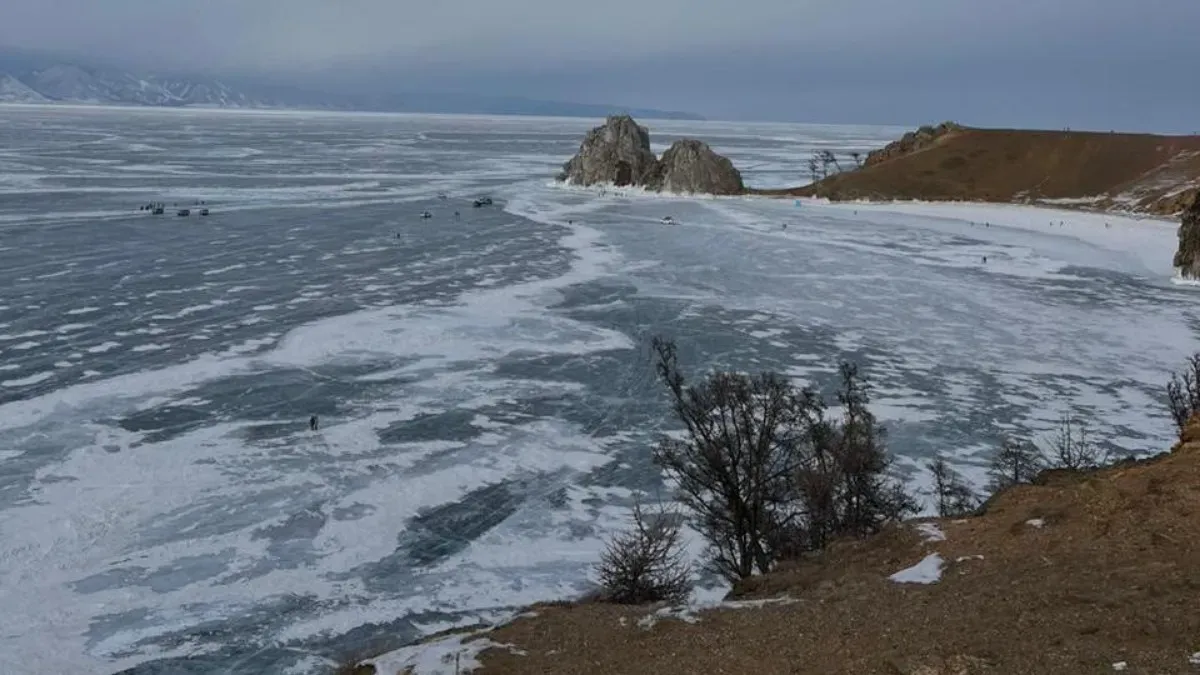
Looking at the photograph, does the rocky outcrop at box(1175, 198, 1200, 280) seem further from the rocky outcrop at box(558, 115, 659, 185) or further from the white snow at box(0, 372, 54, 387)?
the rocky outcrop at box(558, 115, 659, 185)

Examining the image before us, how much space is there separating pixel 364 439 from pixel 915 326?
22291 mm

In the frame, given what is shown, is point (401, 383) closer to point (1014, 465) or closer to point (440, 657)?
point (1014, 465)

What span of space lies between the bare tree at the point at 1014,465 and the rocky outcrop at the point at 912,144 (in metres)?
97.0

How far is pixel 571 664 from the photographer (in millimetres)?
11086

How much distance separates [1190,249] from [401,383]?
42582 mm

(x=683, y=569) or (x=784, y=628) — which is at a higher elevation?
(x=784, y=628)

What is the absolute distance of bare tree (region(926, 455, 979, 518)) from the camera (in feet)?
61.6

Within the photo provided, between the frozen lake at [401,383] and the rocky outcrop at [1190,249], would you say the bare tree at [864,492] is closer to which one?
the frozen lake at [401,383]

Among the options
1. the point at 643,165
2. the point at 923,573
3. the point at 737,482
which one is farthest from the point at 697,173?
the point at 923,573

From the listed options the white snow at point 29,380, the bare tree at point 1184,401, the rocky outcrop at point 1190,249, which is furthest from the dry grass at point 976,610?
the rocky outcrop at point 1190,249

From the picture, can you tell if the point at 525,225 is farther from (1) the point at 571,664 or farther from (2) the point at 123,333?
(1) the point at 571,664

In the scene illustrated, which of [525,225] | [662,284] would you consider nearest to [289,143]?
[525,225]

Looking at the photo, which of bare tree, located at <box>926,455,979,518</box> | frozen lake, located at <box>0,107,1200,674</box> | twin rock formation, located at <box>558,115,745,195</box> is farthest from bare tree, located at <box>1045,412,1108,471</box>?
twin rock formation, located at <box>558,115,745,195</box>

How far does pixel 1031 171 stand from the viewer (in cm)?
10569
